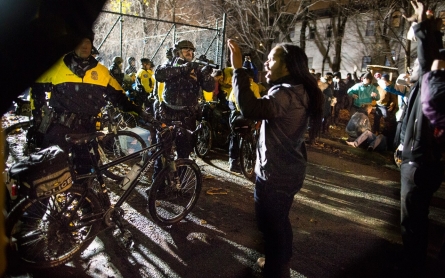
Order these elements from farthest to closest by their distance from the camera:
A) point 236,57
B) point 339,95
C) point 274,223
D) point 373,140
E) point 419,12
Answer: point 339,95 → point 373,140 → point 419,12 → point 274,223 → point 236,57

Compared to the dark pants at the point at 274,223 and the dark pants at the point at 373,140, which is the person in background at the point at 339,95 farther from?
the dark pants at the point at 274,223

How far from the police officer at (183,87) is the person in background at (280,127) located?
2294mm

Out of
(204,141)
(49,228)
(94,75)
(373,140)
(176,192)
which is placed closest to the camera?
(49,228)

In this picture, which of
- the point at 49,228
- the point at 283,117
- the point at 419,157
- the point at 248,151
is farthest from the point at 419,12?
the point at 49,228

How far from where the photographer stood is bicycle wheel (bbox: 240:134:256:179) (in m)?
5.84

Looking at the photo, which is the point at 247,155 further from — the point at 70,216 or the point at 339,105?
the point at 339,105

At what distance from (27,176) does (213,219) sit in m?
2.34

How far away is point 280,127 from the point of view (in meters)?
2.45

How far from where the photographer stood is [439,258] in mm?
3541

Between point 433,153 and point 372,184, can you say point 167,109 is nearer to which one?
point 433,153

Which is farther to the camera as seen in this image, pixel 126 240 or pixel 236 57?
pixel 126 240


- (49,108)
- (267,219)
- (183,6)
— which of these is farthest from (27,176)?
(183,6)

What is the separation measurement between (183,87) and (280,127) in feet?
8.81

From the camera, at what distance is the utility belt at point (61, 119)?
138 inches
